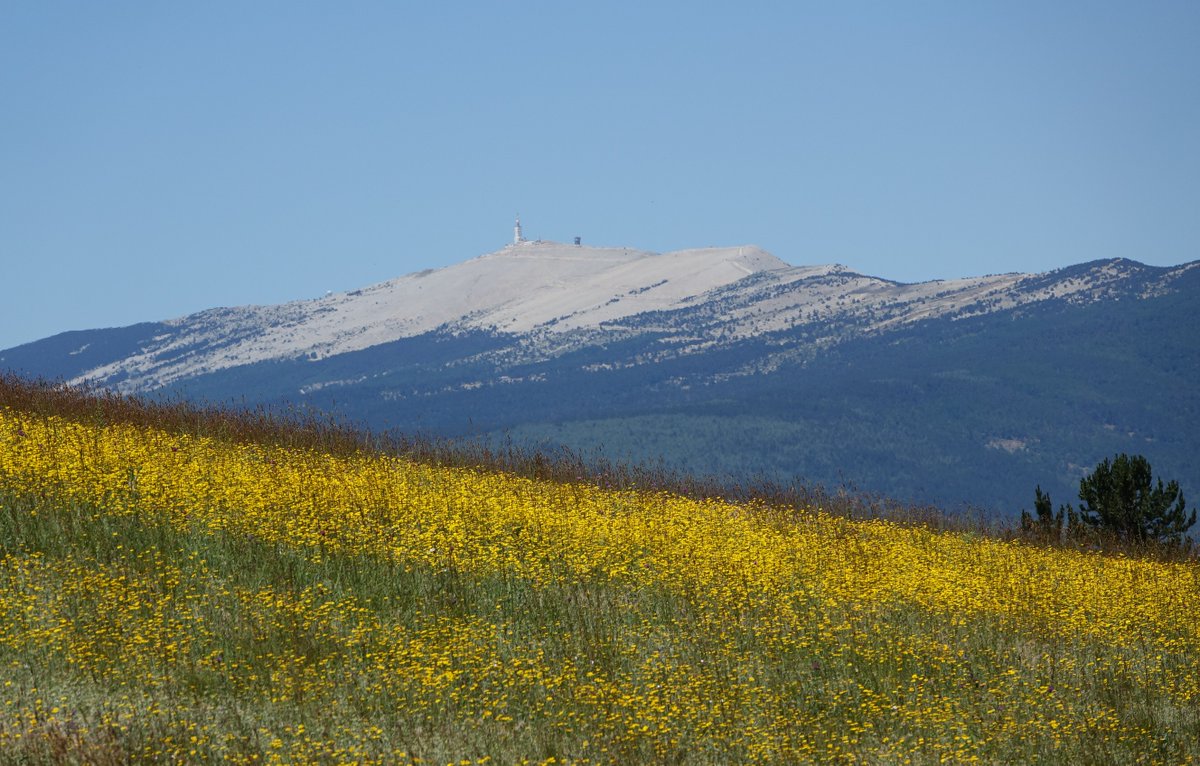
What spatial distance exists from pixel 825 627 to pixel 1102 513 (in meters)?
16.7

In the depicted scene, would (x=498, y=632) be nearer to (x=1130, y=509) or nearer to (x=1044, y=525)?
(x=1044, y=525)

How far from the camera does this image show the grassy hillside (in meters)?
9.44

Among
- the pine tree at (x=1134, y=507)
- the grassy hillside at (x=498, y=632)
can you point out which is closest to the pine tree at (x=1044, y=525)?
the pine tree at (x=1134, y=507)

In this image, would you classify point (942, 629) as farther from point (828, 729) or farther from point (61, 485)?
point (61, 485)

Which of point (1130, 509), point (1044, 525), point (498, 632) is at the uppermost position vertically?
point (498, 632)

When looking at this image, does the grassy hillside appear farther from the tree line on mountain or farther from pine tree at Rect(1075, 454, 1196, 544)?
pine tree at Rect(1075, 454, 1196, 544)

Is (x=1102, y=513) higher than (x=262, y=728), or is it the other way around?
(x=262, y=728)

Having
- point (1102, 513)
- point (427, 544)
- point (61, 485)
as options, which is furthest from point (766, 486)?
point (61, 485)

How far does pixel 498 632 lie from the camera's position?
455 inches

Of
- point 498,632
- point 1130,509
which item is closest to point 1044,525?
point 1130,509

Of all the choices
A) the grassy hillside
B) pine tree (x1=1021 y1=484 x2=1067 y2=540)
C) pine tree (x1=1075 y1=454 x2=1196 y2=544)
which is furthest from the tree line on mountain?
the grassy hillside

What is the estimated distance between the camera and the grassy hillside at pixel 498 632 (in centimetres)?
944

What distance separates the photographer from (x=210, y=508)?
14.0 m

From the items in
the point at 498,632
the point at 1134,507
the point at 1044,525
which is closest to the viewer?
the point at 498,632
